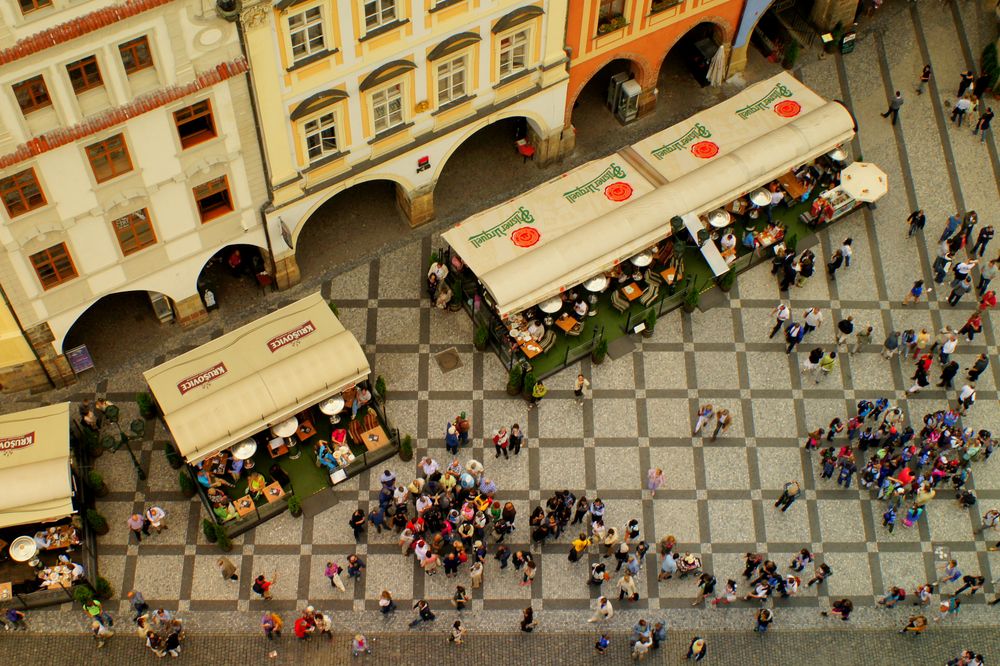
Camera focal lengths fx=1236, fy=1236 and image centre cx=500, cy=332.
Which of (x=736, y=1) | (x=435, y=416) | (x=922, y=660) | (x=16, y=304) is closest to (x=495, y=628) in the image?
(x=435, y=416)

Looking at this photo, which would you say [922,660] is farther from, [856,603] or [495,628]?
[495,628]

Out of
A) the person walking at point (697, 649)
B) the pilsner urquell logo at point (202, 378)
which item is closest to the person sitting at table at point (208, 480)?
the pilsner urquell logo at point (202, 378)

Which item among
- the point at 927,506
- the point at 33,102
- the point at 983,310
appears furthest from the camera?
the point at 983,310

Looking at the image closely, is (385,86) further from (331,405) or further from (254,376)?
(331,405)

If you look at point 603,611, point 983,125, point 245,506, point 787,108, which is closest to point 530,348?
point 603,611

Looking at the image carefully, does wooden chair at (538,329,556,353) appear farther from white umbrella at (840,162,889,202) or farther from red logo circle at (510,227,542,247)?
white umbrella at (840,162,889,202)

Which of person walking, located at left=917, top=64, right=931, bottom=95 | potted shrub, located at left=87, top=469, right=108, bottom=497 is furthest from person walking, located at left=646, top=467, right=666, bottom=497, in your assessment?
person walking, located at left=917, top=64, right=931, bottom=95
